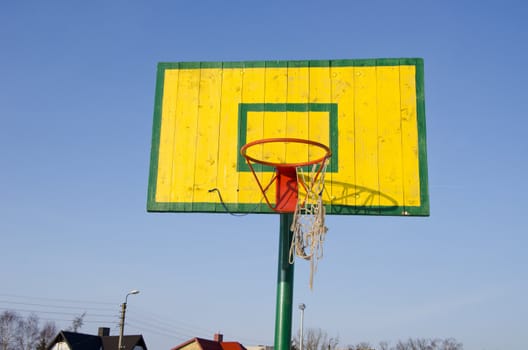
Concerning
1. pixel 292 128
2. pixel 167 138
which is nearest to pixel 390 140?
pixel 292 128

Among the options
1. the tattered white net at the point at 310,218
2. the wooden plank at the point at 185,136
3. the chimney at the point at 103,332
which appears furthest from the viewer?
the chimney at the point at 103,332

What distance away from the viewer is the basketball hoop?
938cm

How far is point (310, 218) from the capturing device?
31.4 feet

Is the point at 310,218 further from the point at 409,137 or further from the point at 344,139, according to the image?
the point at 409,137

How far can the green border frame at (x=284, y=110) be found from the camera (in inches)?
400

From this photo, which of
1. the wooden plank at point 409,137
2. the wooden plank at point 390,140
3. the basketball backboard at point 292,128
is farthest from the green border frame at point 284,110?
the wooden plank at point 409,137

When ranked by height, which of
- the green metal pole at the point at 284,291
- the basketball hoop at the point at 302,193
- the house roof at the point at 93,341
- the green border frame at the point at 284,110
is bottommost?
the house roof at the point at 93,341

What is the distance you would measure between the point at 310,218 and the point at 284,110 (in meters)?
2.15

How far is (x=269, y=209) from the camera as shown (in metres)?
10.0

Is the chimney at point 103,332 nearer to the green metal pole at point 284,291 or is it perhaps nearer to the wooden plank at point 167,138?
the green metal pole at point 284,291

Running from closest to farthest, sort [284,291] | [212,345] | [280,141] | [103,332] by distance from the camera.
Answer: [280,141] < [284,291] < [212,345] < [103,332]

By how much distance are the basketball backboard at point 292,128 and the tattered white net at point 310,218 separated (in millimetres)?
240

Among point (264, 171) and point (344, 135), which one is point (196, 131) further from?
point (344, 135)

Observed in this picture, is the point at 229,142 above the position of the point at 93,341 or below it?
above
